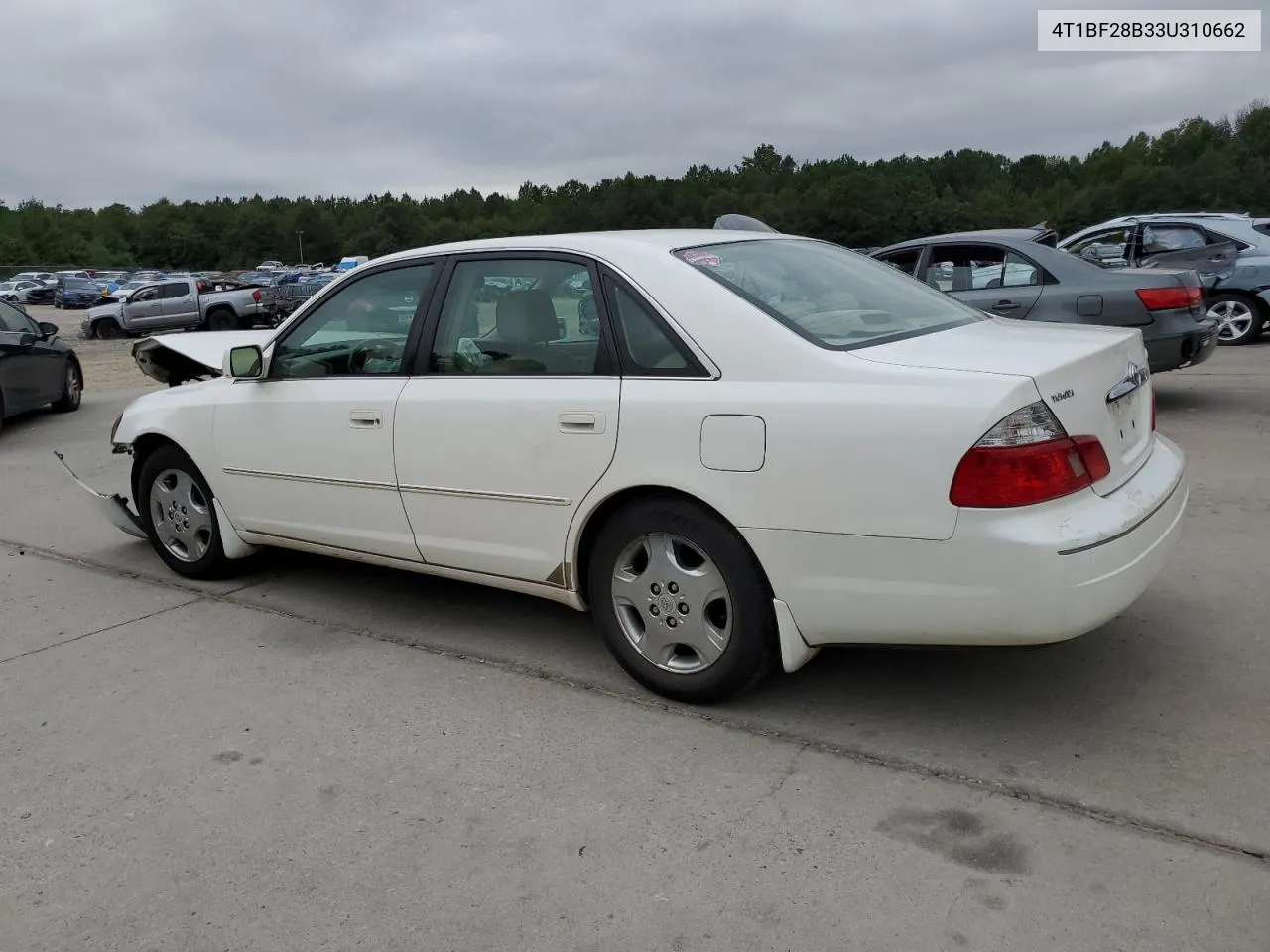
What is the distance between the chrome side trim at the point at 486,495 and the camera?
148 inches

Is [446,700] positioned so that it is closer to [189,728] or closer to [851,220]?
[189,728]

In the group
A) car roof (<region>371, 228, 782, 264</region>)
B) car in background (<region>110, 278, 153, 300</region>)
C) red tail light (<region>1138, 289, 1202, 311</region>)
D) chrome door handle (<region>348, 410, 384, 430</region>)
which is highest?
car in background (<region>110, 278, 153, 300</region>)

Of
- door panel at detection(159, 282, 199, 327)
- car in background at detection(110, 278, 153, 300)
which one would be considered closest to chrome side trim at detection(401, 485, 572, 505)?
door panel at detection(159, 282, 199, 327)

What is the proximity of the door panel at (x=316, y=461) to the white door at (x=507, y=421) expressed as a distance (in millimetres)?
134

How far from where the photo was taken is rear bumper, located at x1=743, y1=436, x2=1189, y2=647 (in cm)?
294

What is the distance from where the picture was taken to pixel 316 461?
451 centimetres

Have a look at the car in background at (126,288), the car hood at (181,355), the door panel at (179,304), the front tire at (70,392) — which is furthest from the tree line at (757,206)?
the car hood at (181,355)

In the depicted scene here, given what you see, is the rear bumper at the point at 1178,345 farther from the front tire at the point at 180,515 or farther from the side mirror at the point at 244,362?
the front tire at the point at 180,515

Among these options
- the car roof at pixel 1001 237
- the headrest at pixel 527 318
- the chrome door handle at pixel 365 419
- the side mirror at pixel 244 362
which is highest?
the car roof at pixel 1001 237

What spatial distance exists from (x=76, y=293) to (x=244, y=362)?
5549cm

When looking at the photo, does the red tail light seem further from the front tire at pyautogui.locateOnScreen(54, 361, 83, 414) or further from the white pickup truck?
the white pickup truck

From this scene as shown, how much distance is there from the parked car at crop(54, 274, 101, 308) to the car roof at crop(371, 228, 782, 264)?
180ft

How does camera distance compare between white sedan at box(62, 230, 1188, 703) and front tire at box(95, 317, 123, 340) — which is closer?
white sedan at box(62, 230, 1188, 703)

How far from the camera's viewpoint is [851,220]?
7819cm
